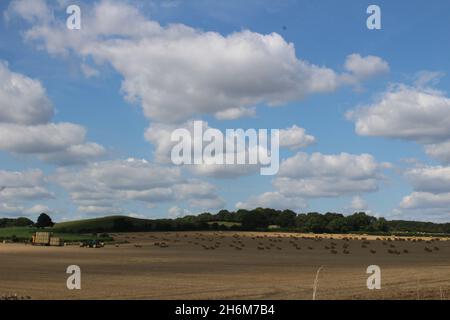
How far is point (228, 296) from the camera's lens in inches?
1161

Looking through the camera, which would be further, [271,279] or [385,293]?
[271,279]

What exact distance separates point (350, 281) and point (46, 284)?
58.4 feet

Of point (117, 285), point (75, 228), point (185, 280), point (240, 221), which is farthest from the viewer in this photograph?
point (240, 221)

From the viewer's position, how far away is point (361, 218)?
199750 mm
